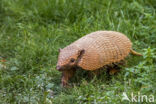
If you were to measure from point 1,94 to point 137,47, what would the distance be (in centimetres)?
239

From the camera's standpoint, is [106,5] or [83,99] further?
[106,5]

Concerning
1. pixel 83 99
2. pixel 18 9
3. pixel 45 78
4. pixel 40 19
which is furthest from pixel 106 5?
pixel 83 99

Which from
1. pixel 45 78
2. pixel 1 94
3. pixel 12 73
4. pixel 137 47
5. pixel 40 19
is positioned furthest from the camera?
pixel 40 19

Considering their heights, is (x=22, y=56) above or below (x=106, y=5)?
below

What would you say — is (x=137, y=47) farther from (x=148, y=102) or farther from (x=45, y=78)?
(x=148, y=102)

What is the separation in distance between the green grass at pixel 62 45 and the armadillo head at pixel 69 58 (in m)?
0.29

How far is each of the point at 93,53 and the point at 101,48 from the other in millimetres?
157

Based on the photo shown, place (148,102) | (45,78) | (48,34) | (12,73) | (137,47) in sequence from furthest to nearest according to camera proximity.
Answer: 1. (48,34)
2. (137,47)
3. (12,73)
4. (45,78)
5. (148,102)

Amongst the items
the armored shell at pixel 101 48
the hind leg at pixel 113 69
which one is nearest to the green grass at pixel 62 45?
the hind leg at pixel 113 69

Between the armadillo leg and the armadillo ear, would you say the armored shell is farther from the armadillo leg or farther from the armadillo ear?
the armadillo leg

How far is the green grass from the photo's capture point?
4.58 metres

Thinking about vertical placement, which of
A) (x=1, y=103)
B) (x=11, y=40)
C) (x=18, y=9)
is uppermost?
(x=18, y=9)

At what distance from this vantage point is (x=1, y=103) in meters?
4.53

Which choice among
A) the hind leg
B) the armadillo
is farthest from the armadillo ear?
the hind leg
